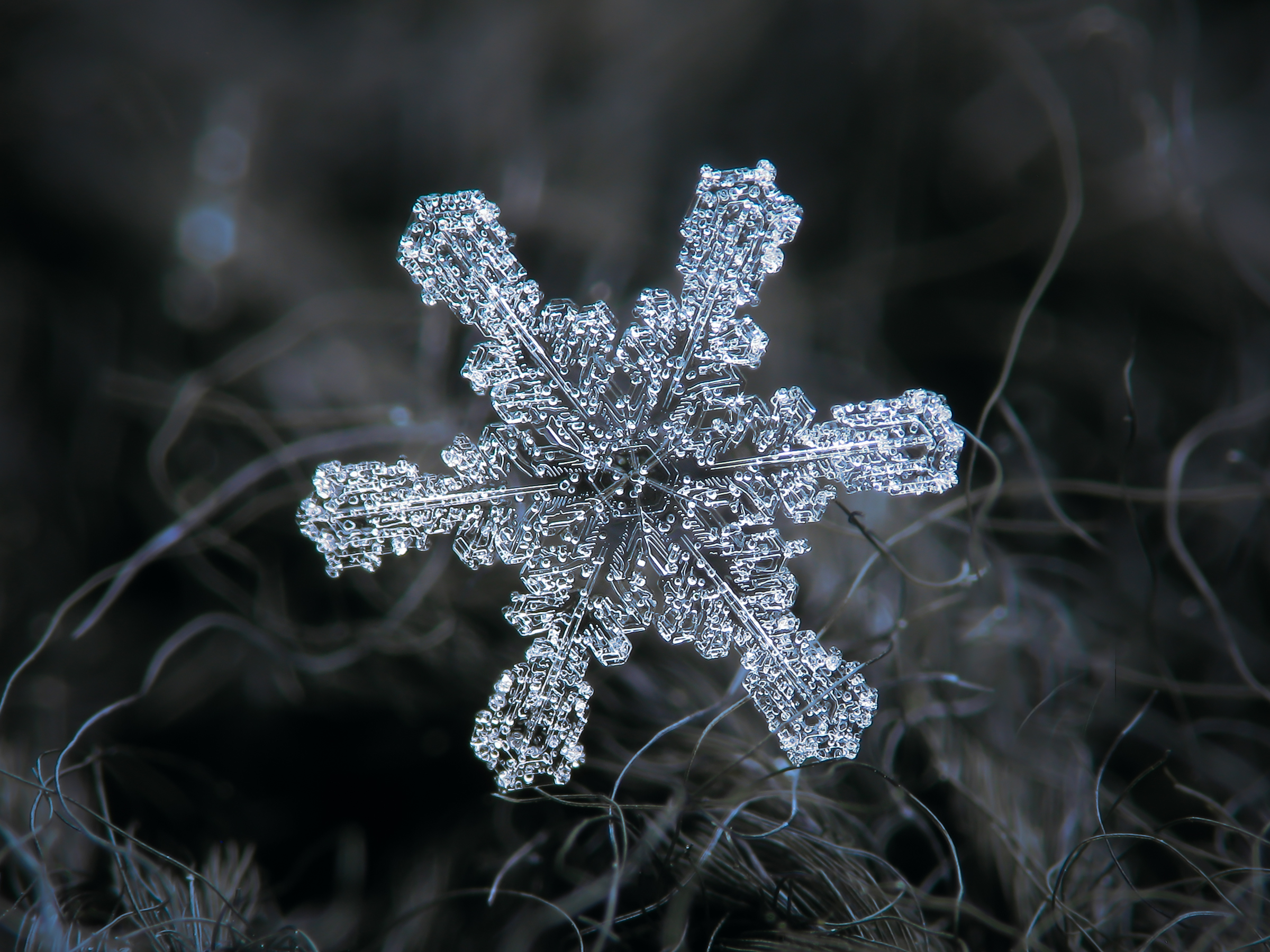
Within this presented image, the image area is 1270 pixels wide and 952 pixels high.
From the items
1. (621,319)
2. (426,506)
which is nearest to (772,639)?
(426,506)

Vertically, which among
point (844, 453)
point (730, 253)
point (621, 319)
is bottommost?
point (844, 453)

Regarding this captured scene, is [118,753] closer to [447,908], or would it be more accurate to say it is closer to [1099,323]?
[447,908]

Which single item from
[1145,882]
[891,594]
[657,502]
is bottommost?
[1145,882]

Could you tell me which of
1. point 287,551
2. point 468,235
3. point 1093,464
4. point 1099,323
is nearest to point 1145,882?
point 1093,464

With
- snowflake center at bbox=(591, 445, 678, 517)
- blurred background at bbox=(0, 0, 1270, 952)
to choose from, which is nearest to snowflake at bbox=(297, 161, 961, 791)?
snowflake center at bbox=(591, 445, 678, 517)

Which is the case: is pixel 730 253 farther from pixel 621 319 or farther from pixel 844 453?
pixel 621 319

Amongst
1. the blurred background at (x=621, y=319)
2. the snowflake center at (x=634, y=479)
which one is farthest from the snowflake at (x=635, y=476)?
the blurred background at (x=621, y=319)
